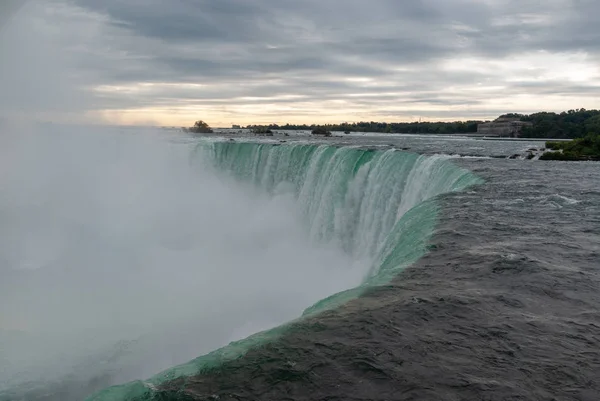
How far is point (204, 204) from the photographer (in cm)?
2762

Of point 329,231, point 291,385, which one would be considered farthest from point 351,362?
point 329,231

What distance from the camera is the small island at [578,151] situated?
2378 centimetres

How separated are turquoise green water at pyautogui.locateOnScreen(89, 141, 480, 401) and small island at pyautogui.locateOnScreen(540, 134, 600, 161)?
35.2 ft

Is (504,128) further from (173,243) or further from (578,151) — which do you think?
(173,243)

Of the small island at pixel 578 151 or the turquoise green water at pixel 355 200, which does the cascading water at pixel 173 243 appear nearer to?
the turquoise green water at pixel 355 200

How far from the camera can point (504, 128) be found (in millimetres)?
67688

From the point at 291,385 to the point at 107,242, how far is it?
18619 mm

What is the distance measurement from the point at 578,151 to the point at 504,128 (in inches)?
1771

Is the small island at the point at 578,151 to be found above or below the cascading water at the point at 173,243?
above

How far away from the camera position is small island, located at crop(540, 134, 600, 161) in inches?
936

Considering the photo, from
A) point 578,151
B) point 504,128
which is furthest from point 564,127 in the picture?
point 578,151

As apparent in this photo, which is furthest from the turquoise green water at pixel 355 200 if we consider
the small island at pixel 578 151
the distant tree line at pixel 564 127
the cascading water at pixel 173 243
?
the distant tree line at pixel 564 127

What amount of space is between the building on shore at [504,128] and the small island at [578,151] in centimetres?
3965

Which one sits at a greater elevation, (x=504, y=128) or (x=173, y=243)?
(x=504, y=128)
